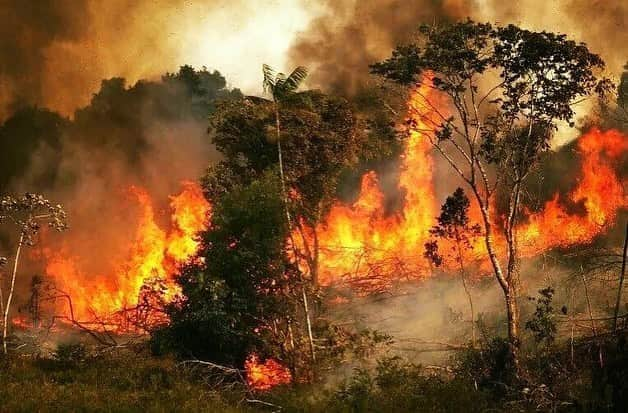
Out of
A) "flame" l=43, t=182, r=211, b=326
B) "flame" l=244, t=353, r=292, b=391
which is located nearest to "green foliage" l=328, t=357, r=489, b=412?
"flame" l=244, t=353, r=292, b=391

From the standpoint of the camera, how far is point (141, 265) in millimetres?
37906

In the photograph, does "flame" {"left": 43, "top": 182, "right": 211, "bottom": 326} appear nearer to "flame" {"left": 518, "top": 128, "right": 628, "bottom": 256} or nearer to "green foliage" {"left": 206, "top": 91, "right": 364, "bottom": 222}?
"green foliage" {"left": 206, "top": 91, "right": 364, "bottom": 222}

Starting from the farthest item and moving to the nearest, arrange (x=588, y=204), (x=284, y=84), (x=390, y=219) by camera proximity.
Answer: (x=390, y=219) < (x=588, y=204) < (x=284, y=84)

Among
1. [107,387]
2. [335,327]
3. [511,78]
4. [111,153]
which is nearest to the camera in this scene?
[107,387]

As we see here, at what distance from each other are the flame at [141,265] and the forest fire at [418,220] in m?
10.2

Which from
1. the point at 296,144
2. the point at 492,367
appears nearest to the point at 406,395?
the point at 492,367

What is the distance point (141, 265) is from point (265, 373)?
2218 cm

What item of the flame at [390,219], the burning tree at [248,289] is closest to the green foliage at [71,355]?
the burning tree at [248,289]

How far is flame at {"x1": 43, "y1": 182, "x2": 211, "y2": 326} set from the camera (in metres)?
37.3

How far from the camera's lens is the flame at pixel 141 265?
37344 millimetres

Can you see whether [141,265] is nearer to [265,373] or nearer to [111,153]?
[111,153]

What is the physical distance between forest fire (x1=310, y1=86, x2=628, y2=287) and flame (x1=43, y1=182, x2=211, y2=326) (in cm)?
1023

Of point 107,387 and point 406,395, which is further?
point 107,387

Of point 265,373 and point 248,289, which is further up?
point 248,289
